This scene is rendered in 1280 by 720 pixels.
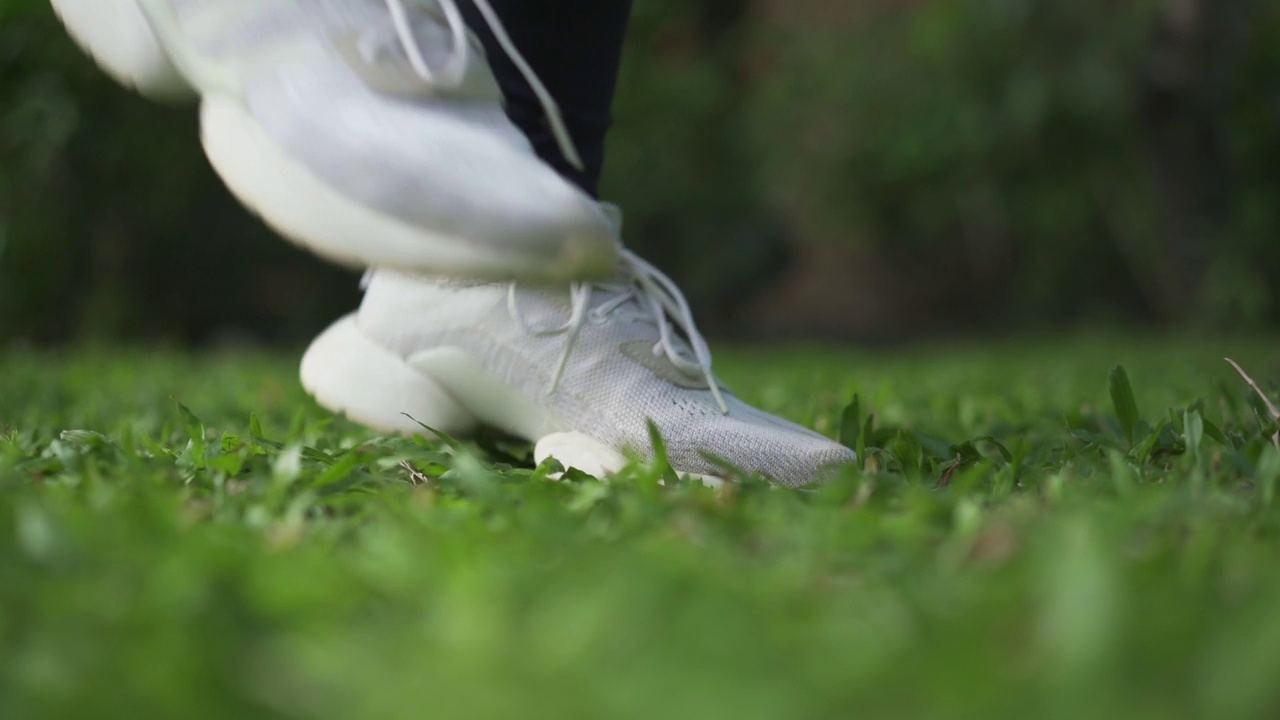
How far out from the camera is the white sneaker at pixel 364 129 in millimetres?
780

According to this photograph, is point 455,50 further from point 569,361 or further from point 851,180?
point 851,180

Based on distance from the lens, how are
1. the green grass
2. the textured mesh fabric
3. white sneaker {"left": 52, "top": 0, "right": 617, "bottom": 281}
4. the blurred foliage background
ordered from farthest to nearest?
the blurred foliage background, the textured mesh fabric, white sneaker {"left": 52, "top": 0, "right": 617, "bottom": 281}, the green grass

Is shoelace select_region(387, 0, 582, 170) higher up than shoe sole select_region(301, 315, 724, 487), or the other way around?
shoelace select_region(387, 0, 582, 170)

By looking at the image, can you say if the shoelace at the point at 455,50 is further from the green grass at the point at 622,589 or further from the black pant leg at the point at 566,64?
the green grass at the point at 622,589

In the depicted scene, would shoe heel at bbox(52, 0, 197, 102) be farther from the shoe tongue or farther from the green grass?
the green grass

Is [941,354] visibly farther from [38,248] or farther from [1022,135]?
[38,248]

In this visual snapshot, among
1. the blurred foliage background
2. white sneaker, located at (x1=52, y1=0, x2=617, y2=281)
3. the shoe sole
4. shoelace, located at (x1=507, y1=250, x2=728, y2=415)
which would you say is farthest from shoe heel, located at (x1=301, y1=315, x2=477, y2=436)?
the blurred foliage background

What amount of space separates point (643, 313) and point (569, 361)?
88mm

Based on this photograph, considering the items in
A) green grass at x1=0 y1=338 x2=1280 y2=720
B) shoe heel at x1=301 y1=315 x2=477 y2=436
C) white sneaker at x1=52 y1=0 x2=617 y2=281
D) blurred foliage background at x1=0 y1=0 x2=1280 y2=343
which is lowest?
blurred foliage background at x1=0 y1=0 x2=1280 y2=343

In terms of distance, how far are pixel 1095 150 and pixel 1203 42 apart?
33.9 inches

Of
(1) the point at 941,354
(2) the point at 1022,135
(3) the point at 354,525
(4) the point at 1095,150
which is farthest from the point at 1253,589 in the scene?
(4) the point at 1095,150

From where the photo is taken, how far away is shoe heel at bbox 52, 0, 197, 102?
850 mm

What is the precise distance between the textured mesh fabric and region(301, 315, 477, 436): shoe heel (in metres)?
0.02

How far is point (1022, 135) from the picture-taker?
16.5ft
